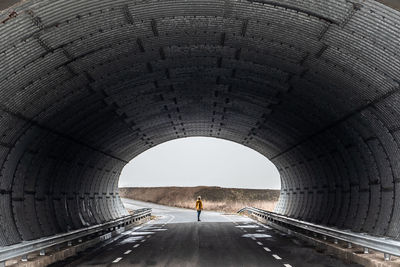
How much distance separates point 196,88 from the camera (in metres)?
21.0

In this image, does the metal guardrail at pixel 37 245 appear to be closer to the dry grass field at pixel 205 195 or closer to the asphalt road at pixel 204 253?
the asphalt road at pixel 204 253

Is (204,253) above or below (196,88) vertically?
below

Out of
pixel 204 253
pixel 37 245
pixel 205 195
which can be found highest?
pixel 205 195

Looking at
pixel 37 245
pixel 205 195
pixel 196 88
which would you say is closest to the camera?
pixel 37 245

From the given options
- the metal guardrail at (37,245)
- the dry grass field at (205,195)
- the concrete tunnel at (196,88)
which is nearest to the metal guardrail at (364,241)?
the concrete tunnel at (196,88)

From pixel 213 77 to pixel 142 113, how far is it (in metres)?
6.08

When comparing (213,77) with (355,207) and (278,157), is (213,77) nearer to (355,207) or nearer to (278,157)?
(355,207)

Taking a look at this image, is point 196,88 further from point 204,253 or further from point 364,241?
point 364,241

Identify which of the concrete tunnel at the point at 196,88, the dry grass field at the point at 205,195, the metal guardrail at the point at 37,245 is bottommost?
the metal guardrail at the point at 37,245

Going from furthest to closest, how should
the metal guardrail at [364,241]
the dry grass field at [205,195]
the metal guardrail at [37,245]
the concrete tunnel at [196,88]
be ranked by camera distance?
the dry grass field at [205,195], the metal guardrail at [364,241], the concrete tunnel at [196,88], the metal guardrail at [37,245]

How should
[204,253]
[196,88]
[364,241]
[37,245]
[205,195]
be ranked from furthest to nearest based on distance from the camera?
[205,195] < [196,88] < [204,253] < [37,245] < [364,241]

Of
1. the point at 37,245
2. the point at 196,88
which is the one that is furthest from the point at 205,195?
the point at 37,245

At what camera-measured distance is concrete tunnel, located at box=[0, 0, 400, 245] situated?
11.6 m

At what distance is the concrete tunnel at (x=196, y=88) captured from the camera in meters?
11.6
